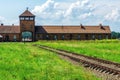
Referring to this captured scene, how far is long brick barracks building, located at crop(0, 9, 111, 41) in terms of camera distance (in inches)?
3787

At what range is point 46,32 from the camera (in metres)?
99.2

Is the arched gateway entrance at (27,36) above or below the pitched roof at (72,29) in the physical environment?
below

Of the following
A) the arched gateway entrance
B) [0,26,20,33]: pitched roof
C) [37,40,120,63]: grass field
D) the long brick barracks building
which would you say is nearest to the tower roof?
the long brick barracks building

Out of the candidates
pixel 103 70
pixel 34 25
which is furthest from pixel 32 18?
pixel 103 70

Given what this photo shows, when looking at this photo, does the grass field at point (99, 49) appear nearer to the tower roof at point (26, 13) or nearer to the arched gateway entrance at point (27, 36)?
the arched gateway entrance at point (27, 36)

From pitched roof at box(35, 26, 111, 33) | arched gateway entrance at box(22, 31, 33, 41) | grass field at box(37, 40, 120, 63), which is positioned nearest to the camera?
grass field at box(37, 40, 120, 63)

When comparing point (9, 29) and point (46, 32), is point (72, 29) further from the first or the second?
point (9, 29)

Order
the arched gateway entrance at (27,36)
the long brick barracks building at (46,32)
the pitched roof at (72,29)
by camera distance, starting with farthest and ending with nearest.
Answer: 1. the pitched roof at (72,29)
2. the long brick barracks building at (46,32)
3. the arched gateway entrance at (27,36)

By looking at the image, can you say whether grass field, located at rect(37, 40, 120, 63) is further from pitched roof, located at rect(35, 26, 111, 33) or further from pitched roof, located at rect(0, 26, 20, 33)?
pitched roof, located at rect(35, 26, 111, 33)

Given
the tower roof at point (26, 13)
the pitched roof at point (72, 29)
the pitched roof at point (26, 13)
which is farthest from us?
the pitched roof at point (72, 29)

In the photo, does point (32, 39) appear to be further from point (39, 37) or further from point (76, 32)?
point (76, 32)

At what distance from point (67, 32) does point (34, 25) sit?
9.40 m

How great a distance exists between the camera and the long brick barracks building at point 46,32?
→ 9619 cm

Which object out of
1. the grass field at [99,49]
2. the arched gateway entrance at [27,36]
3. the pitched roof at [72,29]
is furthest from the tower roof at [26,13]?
the grass field at [99,49]
